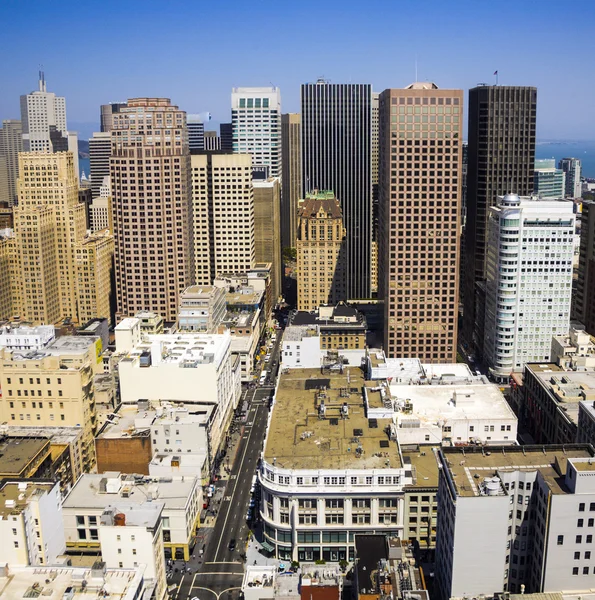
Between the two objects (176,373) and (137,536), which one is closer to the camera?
(137,536)

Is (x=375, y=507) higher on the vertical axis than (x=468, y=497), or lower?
lower

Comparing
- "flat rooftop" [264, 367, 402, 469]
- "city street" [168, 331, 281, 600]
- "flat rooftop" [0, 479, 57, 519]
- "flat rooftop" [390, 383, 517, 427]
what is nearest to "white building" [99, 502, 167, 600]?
"flat rooftop" [0, 479, 57, 519]

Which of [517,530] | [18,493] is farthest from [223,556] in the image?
[517,530]

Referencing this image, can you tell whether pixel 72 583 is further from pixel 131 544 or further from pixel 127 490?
pixel 127 490

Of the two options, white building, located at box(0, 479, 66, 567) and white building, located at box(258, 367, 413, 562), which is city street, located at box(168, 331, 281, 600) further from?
white building, located at box(0, 479, 66, 567)

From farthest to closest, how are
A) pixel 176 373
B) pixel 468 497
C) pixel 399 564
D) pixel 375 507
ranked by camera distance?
pixel 176 373 < pixel 375 507 < pixel 399 564 < pixel 468 497

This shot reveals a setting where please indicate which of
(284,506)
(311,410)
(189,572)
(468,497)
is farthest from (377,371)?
(468,497)

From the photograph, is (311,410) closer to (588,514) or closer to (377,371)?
(377,371)
